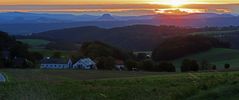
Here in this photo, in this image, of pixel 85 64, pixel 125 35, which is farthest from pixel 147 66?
pixel 125 35

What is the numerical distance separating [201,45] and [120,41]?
35199 mm

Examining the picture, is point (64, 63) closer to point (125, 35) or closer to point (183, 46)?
point (183, 46)

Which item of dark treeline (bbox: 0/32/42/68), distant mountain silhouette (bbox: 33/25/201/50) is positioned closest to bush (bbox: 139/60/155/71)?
dark treeline (bbox: 0/32/42/68)

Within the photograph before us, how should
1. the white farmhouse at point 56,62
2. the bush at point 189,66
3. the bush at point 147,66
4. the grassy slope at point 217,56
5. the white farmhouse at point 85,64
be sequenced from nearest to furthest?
1. the bush at point 189,66
2. the bush at point 147,66
3. the white farmhouse at point 85,64
4. the white farmhouse at point 56,62
5. the grassy slope at point 217,56

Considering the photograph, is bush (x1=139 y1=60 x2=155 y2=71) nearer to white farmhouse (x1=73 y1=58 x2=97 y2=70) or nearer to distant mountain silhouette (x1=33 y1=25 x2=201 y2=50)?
white farmhouse (x1=73 y1=58 x2=97 y2=70)

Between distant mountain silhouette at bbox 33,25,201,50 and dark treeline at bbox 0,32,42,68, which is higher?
distant mountain silhouette at bbox 33,25,201,50

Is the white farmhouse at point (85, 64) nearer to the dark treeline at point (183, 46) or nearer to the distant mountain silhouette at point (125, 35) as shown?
the dark treeline at point (183, 46)

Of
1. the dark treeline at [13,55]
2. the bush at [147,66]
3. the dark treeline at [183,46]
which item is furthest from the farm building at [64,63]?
the dark treeline at [183,46]

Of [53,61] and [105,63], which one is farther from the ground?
[53,61]

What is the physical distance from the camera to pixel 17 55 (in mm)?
66688

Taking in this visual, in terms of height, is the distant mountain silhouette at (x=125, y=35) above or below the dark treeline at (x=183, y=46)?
above

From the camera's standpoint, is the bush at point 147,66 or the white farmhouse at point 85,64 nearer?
the bush at point 147,66

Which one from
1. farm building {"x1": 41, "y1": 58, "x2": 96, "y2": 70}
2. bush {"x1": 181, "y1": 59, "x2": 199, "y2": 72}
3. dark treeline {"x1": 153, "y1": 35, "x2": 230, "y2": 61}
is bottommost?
bush {"x1": 181, "y1": 59, "x2": 199, "y2": 72}

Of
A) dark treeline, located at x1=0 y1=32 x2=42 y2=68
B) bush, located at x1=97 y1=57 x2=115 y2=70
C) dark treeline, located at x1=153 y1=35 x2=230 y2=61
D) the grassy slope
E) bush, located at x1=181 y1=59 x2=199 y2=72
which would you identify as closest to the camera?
bush, located at x1=181 y1=59 x2=199 y2=72
